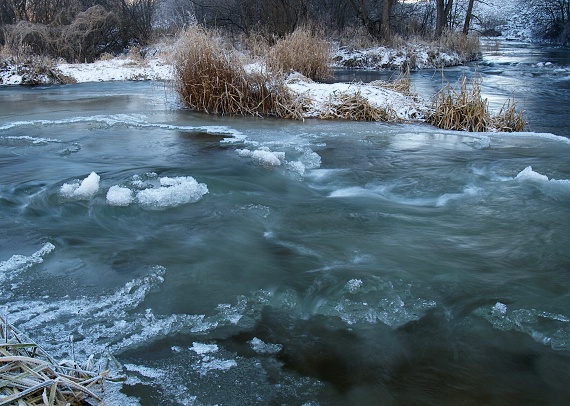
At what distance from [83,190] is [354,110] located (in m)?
6.29

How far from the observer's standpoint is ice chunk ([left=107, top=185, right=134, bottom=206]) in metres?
5.28

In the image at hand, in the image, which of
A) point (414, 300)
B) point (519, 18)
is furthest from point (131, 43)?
point (519, 18)

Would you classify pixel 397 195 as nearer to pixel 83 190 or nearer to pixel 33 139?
pixel 83 190

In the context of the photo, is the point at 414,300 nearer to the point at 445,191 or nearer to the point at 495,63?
the point at 445,191

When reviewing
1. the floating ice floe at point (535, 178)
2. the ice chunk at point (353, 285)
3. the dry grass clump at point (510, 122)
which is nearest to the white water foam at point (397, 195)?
the floating ice floe at point (535, 178)

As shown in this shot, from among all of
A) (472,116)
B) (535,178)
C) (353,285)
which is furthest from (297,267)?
(472,116)

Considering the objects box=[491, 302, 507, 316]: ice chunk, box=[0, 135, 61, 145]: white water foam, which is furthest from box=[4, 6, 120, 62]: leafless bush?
box=[491, 302, 507, 316]: ice chunk

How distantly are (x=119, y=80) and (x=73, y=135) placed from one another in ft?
31.4

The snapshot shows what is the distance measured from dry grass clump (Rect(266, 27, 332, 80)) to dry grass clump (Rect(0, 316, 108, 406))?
11.4 meters

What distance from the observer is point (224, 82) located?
10.6 m

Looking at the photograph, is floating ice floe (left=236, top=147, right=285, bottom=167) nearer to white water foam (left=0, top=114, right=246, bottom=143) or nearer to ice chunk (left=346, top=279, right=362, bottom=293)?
white water foam (left=0, top=114, right=246, bottom=143)

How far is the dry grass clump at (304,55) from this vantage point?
13.4m

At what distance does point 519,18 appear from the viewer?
49.8 m

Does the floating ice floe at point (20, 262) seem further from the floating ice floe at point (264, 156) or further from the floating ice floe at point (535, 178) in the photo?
the floating ice floe at point (535, 178)
